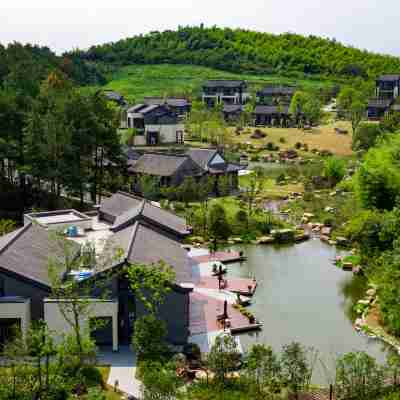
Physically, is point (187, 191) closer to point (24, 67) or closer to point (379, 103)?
point (24, 67)

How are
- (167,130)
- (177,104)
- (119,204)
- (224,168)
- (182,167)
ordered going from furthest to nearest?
(177,104) → (167,130) → (224,168) → (182,167) → (119,204)

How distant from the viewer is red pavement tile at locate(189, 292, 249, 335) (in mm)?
17484

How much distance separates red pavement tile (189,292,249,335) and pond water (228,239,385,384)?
74 cm

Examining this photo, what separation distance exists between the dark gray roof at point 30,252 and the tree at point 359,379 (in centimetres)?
770

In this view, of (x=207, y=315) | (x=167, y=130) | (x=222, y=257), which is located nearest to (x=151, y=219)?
(x=222, y=257)

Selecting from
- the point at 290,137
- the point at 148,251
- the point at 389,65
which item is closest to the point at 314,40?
the point at 389,65

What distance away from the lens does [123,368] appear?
1477 cm

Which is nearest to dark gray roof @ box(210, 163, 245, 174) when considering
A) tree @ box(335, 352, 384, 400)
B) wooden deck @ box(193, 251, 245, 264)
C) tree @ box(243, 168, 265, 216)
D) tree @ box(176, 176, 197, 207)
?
tree @ box(243, 168, 265, 216)

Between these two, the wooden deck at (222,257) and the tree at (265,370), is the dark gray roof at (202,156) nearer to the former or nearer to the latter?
the wooden deck at (222,257)

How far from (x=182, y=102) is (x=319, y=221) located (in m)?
37.5

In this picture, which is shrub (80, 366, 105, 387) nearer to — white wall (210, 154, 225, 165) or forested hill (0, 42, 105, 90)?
white wall (210, 154, 225, 165)

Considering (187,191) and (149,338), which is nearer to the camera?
(149,338)

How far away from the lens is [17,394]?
41.4ft

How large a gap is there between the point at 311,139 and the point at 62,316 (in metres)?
40.8
